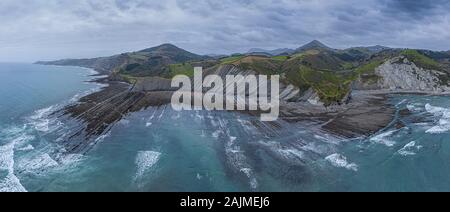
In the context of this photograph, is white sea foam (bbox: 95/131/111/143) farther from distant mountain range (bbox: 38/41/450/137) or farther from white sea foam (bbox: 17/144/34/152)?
white sea foam (bbox: 17/144/34/152)

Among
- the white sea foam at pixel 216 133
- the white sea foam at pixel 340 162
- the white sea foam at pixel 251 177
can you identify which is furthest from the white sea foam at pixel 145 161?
the white sea foam at pixel 340 162

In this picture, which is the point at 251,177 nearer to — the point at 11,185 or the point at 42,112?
the point at 11,185

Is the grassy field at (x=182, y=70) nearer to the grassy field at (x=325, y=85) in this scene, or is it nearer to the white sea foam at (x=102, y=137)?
the grassy field at (x=325, y=85)

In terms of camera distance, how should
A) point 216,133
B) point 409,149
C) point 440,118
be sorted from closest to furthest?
point 409,149
point 216,133
point 440,118

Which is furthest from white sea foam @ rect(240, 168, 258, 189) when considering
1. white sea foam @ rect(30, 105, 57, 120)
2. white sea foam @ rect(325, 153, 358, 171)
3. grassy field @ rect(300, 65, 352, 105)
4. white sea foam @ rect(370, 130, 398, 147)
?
grassy field @ rect(300, 65, 352, 105)

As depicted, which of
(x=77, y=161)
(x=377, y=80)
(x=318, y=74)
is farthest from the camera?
(x=377, y=80)

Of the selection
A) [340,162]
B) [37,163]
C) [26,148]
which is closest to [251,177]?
[340,162]
